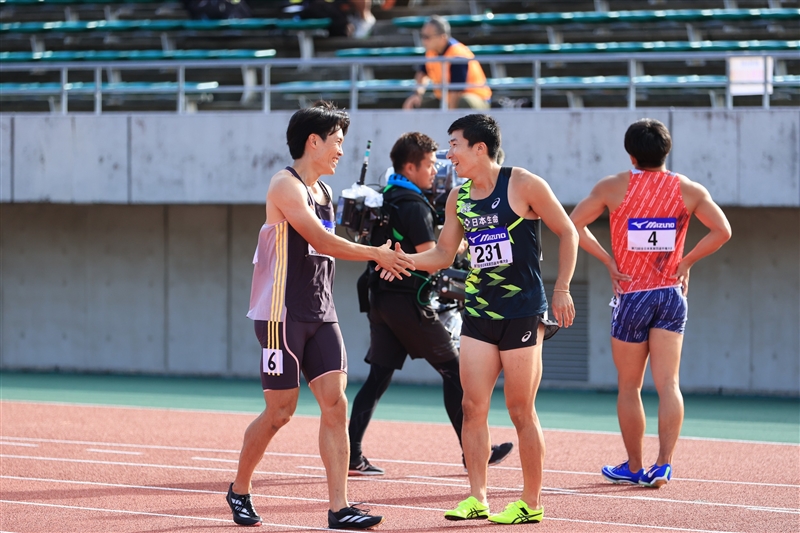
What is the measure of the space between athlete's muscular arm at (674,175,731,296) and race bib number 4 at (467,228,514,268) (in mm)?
1671

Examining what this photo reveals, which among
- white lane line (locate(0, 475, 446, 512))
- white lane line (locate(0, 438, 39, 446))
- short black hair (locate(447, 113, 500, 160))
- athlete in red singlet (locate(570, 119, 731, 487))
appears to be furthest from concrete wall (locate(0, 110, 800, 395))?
short black hair (locate(447, 113, 500, 160))

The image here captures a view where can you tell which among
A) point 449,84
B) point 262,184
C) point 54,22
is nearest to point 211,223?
point 262,184

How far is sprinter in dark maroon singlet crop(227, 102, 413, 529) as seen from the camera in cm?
564

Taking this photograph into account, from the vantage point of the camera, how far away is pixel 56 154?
13.9 metres

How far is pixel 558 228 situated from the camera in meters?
5.76

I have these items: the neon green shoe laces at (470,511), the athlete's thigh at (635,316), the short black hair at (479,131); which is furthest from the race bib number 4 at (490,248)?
the athlete's thigh at (635,316)

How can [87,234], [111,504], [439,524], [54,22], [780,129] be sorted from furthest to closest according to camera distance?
[54,22]
[87,234]
[780,129]
[111,504]
[439,524]

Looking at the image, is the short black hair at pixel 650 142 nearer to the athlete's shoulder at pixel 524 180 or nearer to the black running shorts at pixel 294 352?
the athlete's shoulder at pixel 524 180

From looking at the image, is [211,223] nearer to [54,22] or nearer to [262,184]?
[262,184]

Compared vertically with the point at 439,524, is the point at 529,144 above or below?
above

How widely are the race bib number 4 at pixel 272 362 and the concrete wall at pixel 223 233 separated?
23.4ft

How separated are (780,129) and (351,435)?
21.7 ft

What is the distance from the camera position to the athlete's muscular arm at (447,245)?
6066mm

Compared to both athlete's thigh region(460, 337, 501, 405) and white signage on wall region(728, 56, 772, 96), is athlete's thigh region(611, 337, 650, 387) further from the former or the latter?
white signage on wall region(728, 56, 772, 96)
